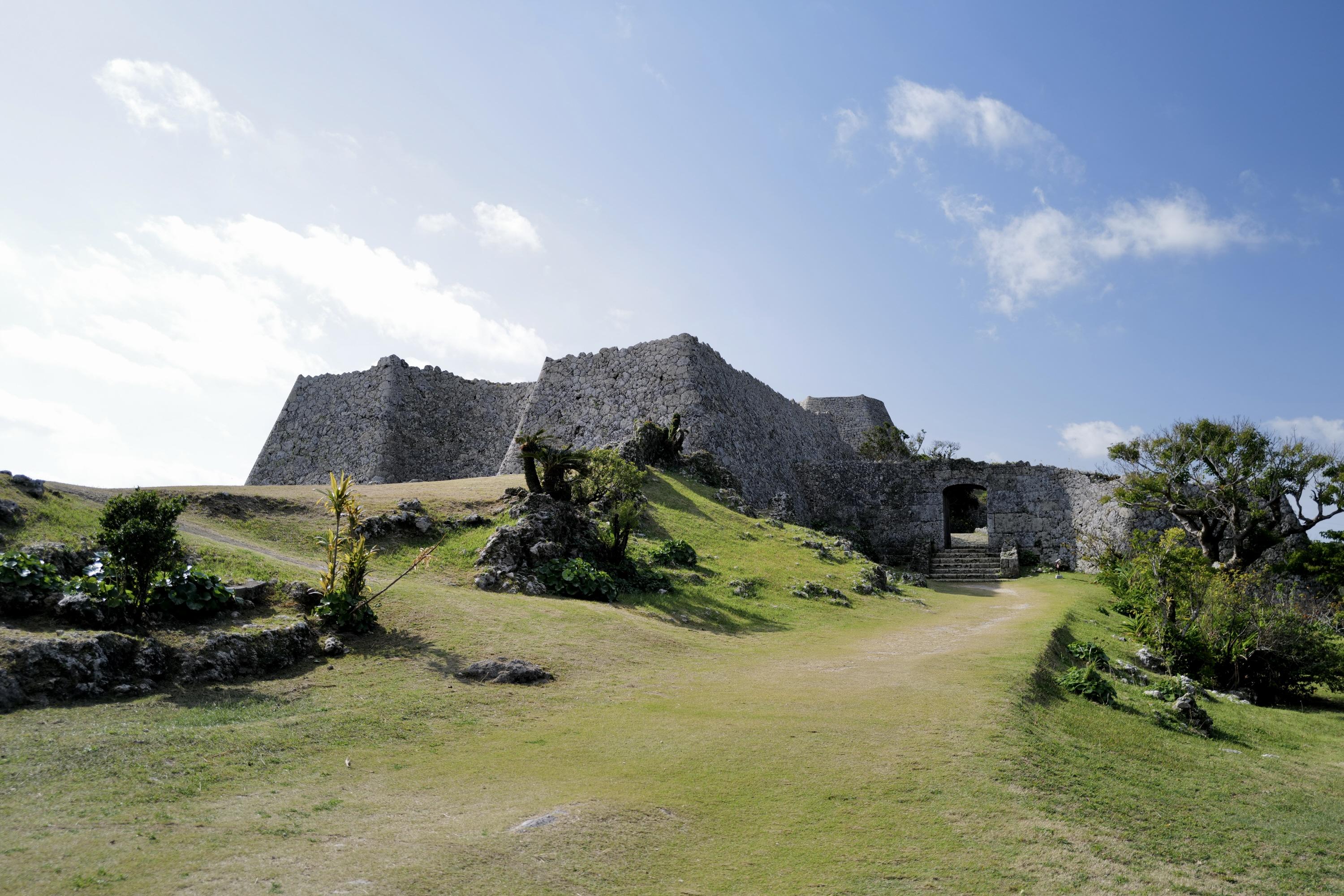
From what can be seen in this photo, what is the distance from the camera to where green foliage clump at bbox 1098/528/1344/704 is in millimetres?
13586

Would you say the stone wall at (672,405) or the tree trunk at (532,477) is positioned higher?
the stone wall at (672,405)

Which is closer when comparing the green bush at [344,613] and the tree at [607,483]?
the green bush at [344,613]

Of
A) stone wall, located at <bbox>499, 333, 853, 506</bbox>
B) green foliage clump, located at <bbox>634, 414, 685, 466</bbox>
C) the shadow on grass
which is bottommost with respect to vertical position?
the shadow on grass

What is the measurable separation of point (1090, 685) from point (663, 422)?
21532mm

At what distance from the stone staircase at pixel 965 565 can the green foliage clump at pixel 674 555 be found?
47.9 ft

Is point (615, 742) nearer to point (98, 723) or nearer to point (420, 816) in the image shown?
point (420, 816)

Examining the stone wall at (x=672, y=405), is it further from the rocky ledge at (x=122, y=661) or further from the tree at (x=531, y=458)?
the rocky ledge at (x=122, y=661)

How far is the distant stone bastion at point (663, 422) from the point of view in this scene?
1216 inches

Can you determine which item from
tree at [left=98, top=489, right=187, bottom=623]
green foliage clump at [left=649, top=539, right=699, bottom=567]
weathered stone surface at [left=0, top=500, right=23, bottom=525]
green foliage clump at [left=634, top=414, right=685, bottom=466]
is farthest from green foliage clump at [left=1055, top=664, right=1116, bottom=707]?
green foliage clump at [left=634, top=414, right=685, bottom=466]

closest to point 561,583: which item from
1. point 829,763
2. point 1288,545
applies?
point 829,763

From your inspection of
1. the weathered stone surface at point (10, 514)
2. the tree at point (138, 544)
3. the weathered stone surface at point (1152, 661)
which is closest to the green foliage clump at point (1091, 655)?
the weathered stone surface at point (1152, 661)

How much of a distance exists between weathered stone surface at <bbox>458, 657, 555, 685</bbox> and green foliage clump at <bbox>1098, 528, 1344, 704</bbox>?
466 inches

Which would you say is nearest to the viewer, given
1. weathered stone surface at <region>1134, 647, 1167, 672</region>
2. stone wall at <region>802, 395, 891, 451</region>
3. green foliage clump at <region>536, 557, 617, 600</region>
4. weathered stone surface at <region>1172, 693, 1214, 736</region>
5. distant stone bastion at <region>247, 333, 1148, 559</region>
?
weathered stone surface at <region>1172, 693, 1214, 736</region>

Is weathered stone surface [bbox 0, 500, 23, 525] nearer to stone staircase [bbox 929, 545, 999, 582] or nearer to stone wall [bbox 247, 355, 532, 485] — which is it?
stone wall [bbox 247, 355, 532, 485]
